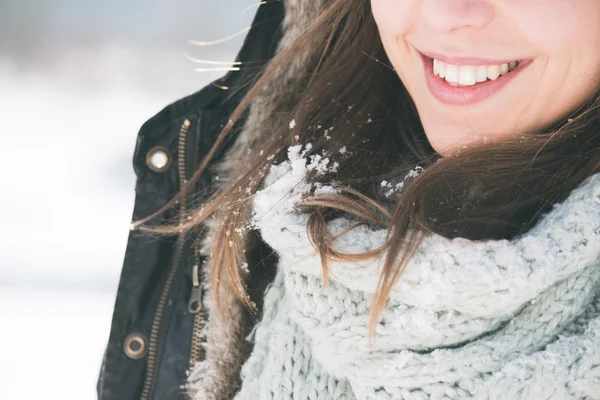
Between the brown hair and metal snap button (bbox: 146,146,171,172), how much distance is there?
7 cm

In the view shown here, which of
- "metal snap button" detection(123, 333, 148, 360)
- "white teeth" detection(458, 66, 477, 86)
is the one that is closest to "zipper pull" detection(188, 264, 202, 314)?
"metal snap button" detection(123, 333, 148, 360)

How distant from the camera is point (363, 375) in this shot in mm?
1180

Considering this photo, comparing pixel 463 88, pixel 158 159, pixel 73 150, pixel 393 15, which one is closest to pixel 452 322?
pixel 463 88

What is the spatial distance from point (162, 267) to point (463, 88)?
739 mm

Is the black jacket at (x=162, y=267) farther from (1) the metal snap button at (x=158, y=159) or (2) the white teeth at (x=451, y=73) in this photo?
(2) the white teeth at (x=451, y=73)

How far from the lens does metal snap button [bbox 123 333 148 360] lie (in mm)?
1556

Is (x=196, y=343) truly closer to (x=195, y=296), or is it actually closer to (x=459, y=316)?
(x=195, y=296)

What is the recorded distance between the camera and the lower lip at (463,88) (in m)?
1.16

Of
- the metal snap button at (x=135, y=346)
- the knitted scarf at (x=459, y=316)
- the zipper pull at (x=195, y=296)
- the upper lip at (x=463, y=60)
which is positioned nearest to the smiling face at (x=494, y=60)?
the upper lip at (x=463, y=60)

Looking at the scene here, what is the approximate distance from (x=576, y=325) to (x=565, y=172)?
0.78 ft

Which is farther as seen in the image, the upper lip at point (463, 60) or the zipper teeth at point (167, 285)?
the zipper teeth at point (167, 285)

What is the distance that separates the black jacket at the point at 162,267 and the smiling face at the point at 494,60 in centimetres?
46

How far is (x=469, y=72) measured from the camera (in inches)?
46.8

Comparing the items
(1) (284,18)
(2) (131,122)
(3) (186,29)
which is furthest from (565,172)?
(3) (186,29)
